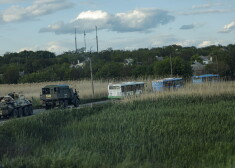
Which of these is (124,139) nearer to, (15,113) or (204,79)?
(15,113)

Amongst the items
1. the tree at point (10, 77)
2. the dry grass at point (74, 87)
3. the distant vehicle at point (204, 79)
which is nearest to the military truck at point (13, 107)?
the distant vehicle at point (204, 79)

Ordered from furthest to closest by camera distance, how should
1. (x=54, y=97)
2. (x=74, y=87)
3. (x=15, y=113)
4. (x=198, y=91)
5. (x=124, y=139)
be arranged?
(x=74, y=87) < (x=54, y=97) < (x=198, y=91) < (x=15, y=113) < (x=124, y=139)

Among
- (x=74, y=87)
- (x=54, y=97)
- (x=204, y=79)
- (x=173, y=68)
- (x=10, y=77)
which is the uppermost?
(x=173, y=68)

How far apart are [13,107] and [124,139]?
503 inches

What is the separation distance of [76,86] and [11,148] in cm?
3723

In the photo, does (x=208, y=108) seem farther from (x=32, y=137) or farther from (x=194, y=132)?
(x=32, y=137)

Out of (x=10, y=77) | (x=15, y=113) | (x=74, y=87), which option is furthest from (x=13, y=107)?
(x=10, y=77)

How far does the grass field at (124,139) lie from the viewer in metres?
15.1

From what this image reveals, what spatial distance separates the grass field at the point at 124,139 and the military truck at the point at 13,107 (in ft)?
12.0

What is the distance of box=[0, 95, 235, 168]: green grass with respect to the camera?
→ 15.1 metres

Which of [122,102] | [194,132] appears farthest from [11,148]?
[122,102]

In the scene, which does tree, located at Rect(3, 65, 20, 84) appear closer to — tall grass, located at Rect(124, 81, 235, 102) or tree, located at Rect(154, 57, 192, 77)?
tree, located at Rect(154, 57, 192, 77)

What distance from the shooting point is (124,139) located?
19.5 m

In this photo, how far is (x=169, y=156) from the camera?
17.0 metres
